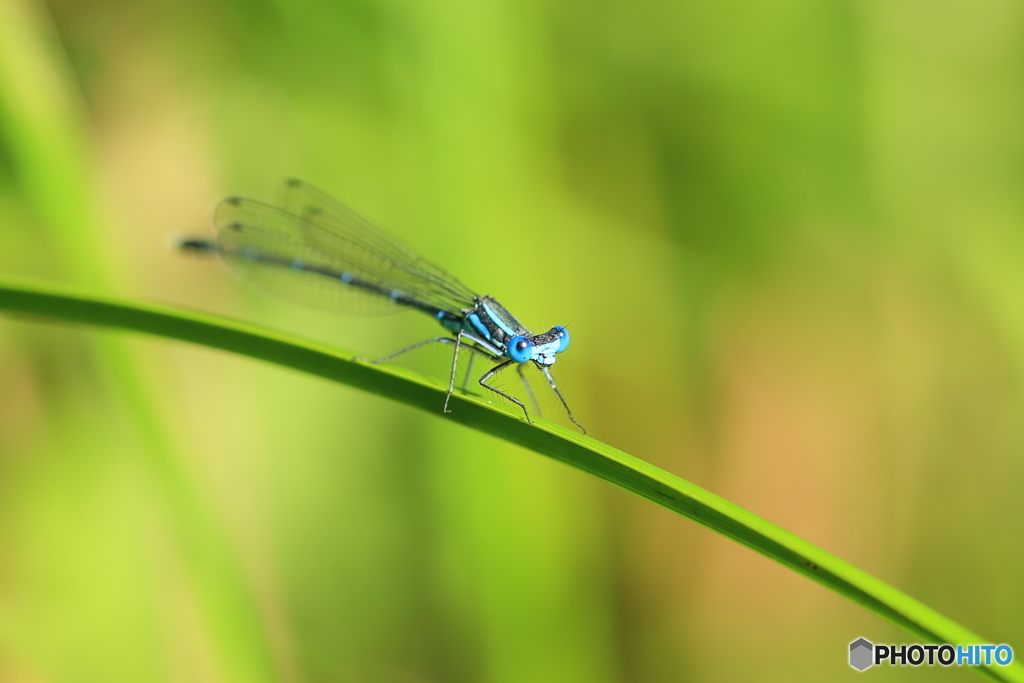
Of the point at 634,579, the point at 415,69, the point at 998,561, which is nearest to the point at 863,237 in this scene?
the point at 998,561

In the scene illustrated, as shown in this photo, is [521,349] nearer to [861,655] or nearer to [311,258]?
[311,258]

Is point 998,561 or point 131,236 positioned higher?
point 131,236

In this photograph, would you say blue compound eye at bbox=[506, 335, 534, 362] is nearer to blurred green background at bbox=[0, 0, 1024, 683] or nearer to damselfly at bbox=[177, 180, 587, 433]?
damselfly at bbox=[177, 180, 587, 433]

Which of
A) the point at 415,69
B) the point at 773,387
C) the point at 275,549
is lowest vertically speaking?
the point at 275,549

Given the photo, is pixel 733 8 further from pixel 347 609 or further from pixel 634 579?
pixel 347 609

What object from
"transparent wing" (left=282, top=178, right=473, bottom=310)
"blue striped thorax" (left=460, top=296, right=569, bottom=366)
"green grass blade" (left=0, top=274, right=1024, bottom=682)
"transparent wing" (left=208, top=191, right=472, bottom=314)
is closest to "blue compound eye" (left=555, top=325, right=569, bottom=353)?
"blue striped thorax" (left=460, top=296, right=569, bottom=366)

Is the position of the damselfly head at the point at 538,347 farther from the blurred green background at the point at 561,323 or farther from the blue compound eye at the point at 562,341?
the blurred green background at the point at 561,323

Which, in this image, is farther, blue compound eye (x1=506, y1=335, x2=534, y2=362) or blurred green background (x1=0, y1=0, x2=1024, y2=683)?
blurred green background (x1=0, y1=0, x2=1024, y2=683)
